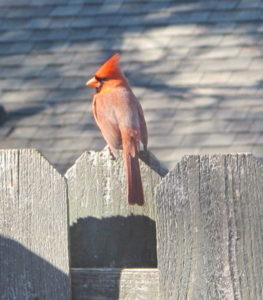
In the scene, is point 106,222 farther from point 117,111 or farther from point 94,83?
point 94,83

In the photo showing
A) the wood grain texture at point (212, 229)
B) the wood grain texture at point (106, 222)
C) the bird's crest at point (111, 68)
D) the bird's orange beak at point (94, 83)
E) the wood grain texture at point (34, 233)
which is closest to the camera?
the wood grain texture at point (212, 229)

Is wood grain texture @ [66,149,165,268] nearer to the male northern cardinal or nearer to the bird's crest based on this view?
the male northern cardinal

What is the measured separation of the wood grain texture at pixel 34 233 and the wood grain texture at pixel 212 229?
238mm

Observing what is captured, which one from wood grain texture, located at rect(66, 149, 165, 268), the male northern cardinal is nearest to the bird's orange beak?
the male northern cardinal

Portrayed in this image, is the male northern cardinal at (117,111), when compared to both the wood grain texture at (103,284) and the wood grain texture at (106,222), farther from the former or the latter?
the wood grain texture at (103,284)

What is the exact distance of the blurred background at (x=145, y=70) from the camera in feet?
24.0

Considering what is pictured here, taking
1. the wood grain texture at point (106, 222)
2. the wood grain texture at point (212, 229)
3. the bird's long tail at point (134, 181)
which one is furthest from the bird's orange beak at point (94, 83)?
the wood grain texture at point (212, 229)

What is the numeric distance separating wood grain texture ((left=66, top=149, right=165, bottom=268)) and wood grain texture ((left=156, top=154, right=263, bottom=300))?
0.23 m

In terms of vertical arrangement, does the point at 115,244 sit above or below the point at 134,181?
below

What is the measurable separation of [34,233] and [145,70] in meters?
5.64

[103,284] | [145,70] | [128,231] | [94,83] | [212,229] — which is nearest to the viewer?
[212,229]

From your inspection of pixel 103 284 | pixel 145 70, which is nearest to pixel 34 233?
pixel 103 284

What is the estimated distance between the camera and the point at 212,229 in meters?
2.12

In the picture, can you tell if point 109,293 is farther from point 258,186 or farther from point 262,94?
point 262,94
